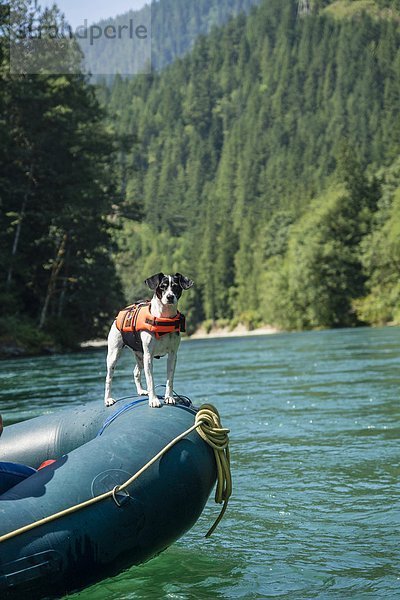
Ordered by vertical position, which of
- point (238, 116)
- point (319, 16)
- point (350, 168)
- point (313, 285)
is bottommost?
point (313, 285)

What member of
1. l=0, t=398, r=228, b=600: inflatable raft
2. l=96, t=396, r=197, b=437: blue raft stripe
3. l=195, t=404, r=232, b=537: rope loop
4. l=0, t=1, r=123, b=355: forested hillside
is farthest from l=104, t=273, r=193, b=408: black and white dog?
l=0, t=1, r=123, b=355: forested hillside

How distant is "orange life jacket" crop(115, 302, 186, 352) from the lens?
6148 millimetres

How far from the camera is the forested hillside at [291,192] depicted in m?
70.8

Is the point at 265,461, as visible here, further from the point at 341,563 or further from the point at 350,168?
the point at 350,168

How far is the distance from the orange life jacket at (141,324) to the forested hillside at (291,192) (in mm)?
37987

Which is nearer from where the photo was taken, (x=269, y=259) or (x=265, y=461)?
(x=265, y=461)

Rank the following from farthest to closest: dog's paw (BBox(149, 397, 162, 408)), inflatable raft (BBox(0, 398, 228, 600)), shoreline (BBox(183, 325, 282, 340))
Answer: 1. shoreline (BBox(183, 325, 282, 340))
2. dog's paw (BBox(149, 397, 162, 408))
3. inflatable raft (BBox(0, 398, 228, 600))

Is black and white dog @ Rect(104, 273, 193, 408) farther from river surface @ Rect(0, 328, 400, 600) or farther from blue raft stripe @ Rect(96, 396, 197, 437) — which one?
river surface @ Rect(0, 328, 400, 600)

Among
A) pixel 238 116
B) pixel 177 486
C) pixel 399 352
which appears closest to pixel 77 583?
pixel 177 486

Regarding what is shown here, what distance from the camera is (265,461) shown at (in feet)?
29.7

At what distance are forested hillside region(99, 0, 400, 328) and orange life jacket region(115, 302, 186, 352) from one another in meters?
38.0

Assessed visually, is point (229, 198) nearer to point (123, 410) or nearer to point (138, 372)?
point (138, 372)

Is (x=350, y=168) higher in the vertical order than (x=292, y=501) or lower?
higher

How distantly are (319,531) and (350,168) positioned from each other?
72.8m
